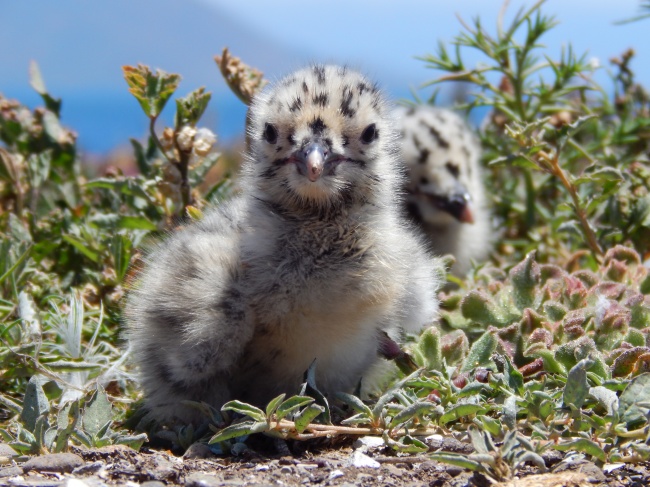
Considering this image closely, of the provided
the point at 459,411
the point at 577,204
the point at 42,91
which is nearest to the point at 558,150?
the point at 577,204

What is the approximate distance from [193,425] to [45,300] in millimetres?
972

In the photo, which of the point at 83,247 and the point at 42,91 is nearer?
the point at 83,247

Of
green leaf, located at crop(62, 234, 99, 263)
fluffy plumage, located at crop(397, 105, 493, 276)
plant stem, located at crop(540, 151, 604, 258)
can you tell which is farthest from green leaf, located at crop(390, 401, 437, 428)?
fluffy plumage, located at crop(397, 105, 493, 276)

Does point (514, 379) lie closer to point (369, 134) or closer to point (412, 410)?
point (412, 410)

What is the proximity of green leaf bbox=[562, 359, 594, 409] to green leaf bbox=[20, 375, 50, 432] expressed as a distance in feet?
4.50

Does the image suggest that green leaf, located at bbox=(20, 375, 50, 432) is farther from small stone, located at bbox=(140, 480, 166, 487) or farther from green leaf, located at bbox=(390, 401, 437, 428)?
green leaf, located at bbox=(390, 401, 437, 428)

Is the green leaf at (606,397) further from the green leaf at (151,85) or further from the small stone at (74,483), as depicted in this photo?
the green leaf at (151,85)

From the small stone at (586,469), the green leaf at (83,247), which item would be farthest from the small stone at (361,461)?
the green leaf at (83,247)

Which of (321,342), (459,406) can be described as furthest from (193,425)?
(459,406)

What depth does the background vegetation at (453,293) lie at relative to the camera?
2.19 meters

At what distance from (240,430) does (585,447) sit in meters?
0.84

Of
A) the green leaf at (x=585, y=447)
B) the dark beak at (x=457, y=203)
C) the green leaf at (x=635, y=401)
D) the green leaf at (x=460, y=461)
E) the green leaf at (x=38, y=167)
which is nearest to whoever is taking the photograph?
the green leaf at (x=460, y=461)

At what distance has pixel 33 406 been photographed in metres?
2.35

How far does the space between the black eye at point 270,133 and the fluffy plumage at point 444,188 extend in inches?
66.7
